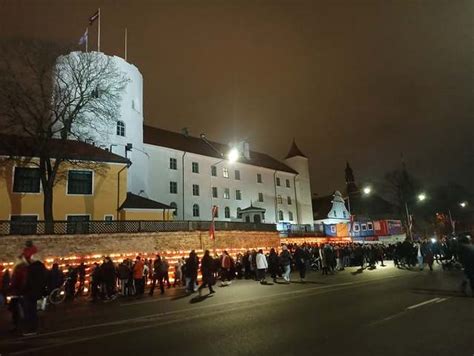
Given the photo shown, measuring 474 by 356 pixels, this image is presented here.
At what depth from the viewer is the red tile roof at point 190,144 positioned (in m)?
50.0

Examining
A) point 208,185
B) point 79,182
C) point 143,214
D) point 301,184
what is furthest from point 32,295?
point 301,184

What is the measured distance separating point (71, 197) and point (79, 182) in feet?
4.55

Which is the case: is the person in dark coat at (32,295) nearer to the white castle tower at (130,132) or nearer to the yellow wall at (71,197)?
the yellow wall at (71,197)

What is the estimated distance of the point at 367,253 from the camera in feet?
102

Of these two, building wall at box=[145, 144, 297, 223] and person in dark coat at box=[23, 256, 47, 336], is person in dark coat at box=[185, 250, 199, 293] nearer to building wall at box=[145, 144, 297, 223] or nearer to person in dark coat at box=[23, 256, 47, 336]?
person in dark coat at box=[23, 256, 47, 336]

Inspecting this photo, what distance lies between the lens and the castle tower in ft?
225

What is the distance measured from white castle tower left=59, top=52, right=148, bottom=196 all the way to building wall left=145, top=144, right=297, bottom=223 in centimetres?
312

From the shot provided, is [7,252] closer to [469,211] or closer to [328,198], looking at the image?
[328,198]

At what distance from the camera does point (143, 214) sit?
3334cm

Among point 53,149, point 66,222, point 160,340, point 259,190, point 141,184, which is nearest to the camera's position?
point 160,340

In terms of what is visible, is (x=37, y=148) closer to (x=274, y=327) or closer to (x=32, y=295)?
(x=32, y=295)

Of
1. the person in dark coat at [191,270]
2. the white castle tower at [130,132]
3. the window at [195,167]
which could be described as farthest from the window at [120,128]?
the person in dark coat at [191,270]

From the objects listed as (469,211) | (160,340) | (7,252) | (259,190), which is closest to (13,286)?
(160,340)

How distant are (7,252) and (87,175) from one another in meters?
10.9
